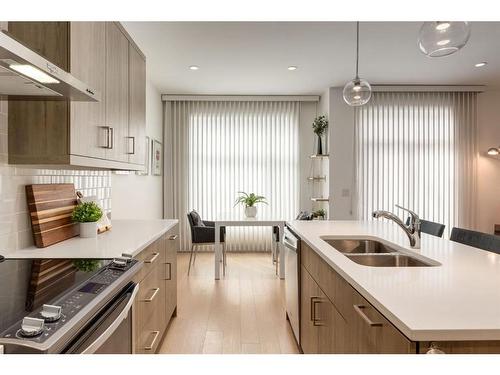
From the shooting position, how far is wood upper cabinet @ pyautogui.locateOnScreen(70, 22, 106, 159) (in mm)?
1722

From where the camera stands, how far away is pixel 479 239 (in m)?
2.23

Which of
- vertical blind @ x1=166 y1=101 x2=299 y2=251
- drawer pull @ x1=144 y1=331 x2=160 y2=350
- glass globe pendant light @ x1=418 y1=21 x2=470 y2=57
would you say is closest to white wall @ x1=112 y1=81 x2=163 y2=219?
vertical blind @ x1=166 y1=101 x2=299 y2=251

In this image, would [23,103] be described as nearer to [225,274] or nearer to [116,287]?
[116,287]

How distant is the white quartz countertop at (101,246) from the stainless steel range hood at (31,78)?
745 mm

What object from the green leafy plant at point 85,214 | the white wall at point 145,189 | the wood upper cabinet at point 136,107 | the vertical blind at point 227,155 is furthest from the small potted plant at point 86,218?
the vertical blind at point 227,155

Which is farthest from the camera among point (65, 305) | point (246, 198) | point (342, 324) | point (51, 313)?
point (246, 198)

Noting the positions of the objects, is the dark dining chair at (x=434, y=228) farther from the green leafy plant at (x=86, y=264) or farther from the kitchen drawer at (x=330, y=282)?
the green leafy plant at (x=86, y=264)

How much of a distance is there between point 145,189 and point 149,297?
2966 mm

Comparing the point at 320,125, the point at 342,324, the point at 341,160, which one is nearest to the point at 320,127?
the point at 320,125

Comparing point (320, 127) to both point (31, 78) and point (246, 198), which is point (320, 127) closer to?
point (246, 198)

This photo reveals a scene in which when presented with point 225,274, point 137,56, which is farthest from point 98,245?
point 225,274

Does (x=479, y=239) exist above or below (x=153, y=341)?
above

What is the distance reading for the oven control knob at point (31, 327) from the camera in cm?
79
